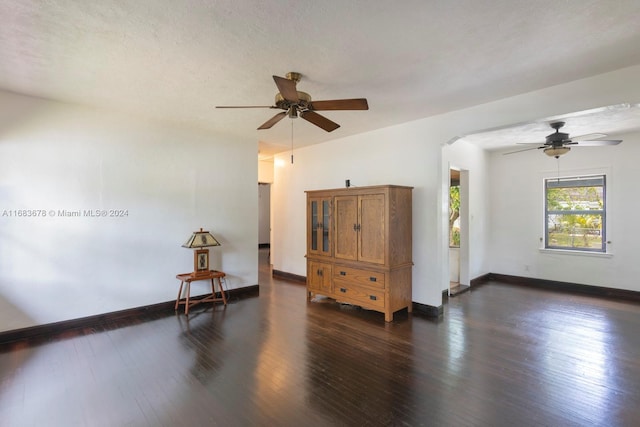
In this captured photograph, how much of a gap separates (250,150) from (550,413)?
501 centimetres

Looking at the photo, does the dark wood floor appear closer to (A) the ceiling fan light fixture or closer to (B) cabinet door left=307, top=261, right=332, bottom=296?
(B) cabinet door left=307, top=261, right=332, bottom=296

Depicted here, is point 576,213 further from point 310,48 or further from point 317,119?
point 310,48

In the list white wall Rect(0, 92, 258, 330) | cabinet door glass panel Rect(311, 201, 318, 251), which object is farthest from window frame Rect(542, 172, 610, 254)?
white wall Rect(0, 92, 258, 330)

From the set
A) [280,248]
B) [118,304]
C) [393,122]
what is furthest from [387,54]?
[280,248]

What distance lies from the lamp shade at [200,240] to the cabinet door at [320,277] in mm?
1566

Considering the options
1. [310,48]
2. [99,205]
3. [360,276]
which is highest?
[310,48]

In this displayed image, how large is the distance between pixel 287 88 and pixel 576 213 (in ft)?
19.7

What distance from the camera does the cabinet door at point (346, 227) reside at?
438 centimetres

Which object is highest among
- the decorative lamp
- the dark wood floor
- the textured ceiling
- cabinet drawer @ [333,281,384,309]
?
the textured ceiling

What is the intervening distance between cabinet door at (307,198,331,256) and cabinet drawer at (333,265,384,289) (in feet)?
1.12

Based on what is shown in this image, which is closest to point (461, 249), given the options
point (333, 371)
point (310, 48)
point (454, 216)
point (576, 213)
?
point (454, 216)

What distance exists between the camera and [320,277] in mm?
4820

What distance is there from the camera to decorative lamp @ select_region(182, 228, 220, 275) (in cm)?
437

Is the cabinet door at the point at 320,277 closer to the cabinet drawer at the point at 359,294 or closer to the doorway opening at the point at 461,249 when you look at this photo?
the cabinet drawer at the point at 359,294
